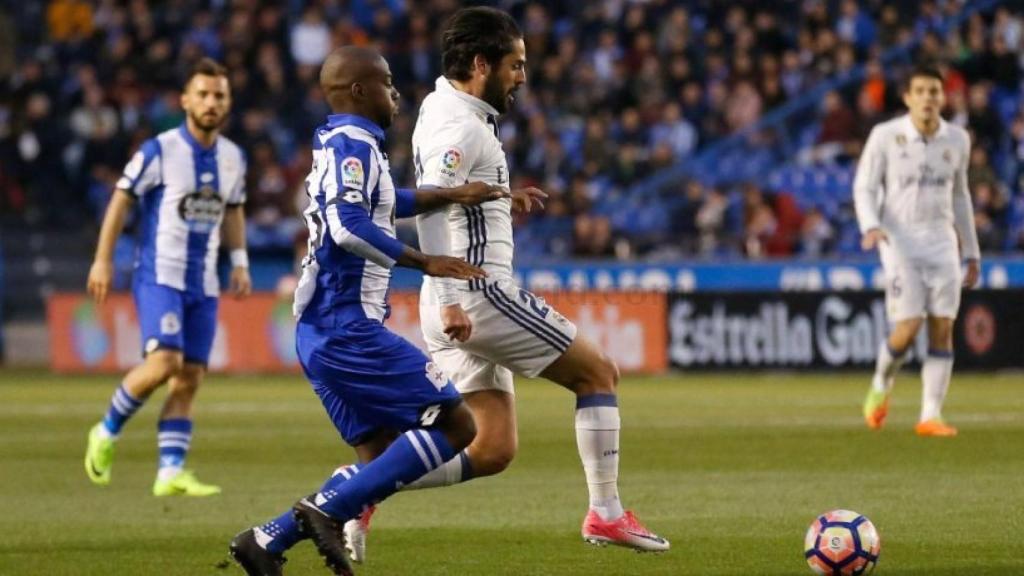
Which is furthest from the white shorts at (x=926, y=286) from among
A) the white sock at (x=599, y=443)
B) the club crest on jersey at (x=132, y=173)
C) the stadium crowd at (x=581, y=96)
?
the stadium crowd at (x=581, y=96)

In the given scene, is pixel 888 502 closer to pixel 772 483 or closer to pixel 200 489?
pixel 772 483

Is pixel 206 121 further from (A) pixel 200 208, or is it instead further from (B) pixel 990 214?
(B) pixel 990 214

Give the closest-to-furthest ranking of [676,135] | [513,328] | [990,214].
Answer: [513,328] < [990,214] < [676,135]

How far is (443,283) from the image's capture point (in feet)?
23.9

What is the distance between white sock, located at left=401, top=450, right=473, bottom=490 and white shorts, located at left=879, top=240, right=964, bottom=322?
22.1 feet

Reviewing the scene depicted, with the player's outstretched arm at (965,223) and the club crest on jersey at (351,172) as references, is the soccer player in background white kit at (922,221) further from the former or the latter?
the club crest on jersey at (351,172)

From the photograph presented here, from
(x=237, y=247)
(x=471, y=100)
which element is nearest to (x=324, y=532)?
(x=471, y=100)

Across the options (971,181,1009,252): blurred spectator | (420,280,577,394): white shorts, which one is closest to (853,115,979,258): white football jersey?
(420,280,577,394): white shorts

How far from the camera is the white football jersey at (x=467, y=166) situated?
7461mm

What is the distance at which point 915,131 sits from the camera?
1377 centimetres

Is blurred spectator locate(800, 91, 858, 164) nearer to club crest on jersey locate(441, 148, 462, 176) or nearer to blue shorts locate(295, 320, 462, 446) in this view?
club crest on jersey locate(441, 148, 462, 176)

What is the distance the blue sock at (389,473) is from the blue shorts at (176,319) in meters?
4.35

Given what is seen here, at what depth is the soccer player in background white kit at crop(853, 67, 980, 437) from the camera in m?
13.5

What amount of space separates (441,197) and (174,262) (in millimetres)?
4166
